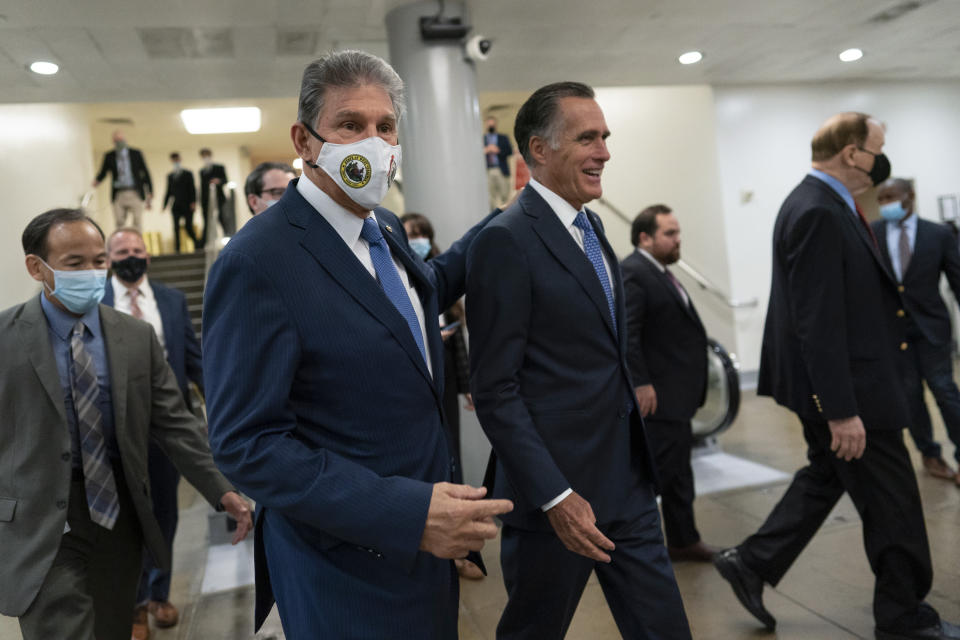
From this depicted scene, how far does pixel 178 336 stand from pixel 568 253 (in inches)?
109

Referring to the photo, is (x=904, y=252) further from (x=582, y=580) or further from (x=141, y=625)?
(x=141, y=625)

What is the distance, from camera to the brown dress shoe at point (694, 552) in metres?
4.13

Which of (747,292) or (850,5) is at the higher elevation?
(850,5)

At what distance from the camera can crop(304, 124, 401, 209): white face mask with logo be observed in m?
1.54

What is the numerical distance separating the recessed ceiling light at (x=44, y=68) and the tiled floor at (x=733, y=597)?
13.4 ft

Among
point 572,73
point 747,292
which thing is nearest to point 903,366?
point 572,73

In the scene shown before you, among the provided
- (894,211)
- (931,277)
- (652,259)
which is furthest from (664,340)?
(894,211)

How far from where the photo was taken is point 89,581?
240cm

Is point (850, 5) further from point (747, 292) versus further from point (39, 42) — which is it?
point (39, 42)

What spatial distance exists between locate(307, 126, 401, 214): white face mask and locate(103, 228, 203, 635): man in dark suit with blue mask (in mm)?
2772

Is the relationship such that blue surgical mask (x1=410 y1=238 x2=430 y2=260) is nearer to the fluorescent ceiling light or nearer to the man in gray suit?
the man in gray suit

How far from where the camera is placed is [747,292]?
10.1 metres

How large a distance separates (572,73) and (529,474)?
7.09 m

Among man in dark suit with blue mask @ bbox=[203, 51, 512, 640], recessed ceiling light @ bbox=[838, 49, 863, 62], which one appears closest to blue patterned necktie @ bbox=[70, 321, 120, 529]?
man in dark suit with blue mask @ bbox=[203, 51, 512, 640]
